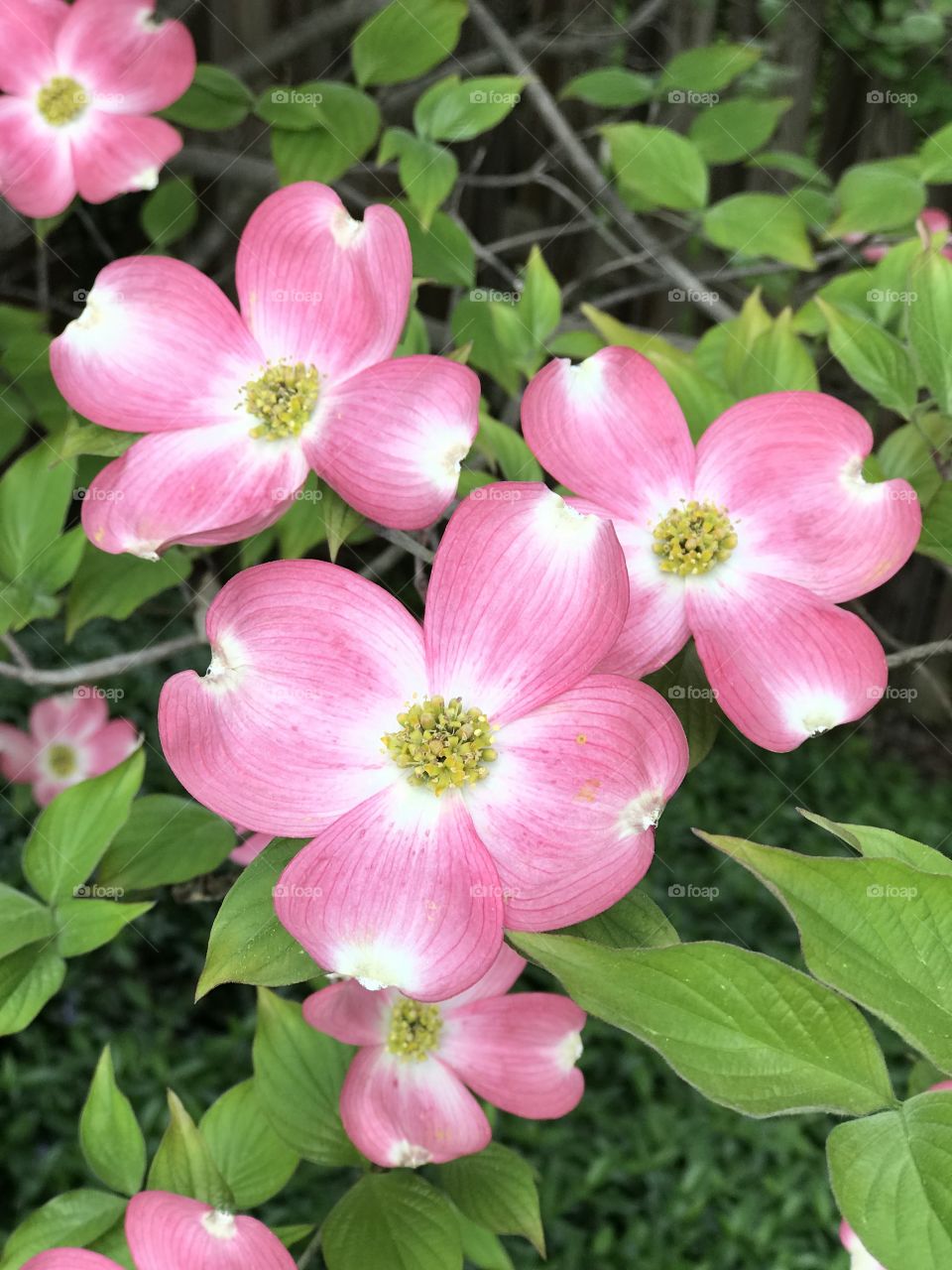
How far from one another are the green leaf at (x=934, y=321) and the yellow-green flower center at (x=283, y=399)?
12.5 inches

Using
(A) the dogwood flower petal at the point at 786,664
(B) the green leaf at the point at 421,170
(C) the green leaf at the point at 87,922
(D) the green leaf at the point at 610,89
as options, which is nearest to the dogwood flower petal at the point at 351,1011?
(C) the green leaf at the point at 87,922

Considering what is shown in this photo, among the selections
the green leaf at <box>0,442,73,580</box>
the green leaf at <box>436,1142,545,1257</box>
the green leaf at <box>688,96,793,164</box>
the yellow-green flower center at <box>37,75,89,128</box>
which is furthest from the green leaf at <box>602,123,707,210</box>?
the green leaf at <box>436,1142,545,1257</box>

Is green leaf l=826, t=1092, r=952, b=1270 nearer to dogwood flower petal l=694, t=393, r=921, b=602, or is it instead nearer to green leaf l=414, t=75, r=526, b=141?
dogwood flower petal l=694, t=393, r=921, b=602

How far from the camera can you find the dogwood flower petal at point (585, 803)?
366mm

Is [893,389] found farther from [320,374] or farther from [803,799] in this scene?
[803,799]

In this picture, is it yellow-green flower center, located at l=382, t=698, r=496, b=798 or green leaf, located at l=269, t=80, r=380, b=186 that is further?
green leaf, located at l=269, t=80, r=380, b=186

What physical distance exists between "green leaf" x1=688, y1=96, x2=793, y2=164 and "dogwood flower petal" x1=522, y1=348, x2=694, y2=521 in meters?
0.63

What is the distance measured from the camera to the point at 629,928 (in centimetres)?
39

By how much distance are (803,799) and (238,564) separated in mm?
1247

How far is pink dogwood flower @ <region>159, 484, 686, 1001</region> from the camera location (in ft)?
1.21

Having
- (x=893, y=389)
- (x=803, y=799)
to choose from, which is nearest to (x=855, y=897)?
(x=893, y=389)

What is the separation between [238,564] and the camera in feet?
3.67

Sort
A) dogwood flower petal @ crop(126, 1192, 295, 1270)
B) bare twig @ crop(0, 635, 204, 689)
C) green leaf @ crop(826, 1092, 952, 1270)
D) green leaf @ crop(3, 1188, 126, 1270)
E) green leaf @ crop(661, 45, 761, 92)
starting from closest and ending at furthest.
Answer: green leaf @ crop(826, 1092, 952, 1270)
dogwood flower petal @ crop(126, 1192, 295, 1270)
green leaf @ crop(3, 1188, 126, 1270)
bare twig @ crop(0, 635, 204, 689)
green leaf @ crop(661, 45, 761, 92)

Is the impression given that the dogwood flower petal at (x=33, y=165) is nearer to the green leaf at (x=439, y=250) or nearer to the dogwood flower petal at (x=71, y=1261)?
the green leaf at (x=439, y=250)
